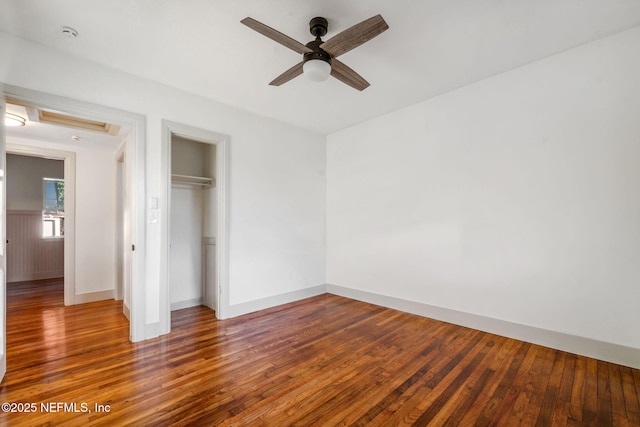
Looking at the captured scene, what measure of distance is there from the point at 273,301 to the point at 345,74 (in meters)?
3.18

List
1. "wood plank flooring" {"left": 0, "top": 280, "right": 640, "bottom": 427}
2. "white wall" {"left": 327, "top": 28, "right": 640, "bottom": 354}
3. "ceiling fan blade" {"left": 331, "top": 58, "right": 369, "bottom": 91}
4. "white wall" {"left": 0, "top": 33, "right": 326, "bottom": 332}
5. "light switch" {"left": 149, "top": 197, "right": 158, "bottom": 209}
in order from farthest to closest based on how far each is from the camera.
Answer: "light switch" {"left": 149, "top": 197, "right": 158, "bottom": 209}, "white wall" {"left": 0, "top": 33, "right": 326, "bottom": 332}, "white wall" {"left": 327, "top": 28, "right": 640, "bottom": 354}, "ceiling fan blade" {"left": 331, "top": 58, "right": 369, "bottom": 91}, "wood plank flooring" {"left": 0, "top": 280, "right": 640, "bottom": 427}

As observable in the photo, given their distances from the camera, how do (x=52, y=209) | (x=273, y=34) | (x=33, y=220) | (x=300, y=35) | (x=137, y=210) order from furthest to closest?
1. (x=52, y=209)
2. (x=33, y=220)
3. (x=137, y=210)
4. (x=300, y=35)
5. (x=273, y=34)

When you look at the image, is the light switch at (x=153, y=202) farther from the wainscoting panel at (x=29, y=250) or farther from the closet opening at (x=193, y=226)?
the wainscoting panel at (x=29, y=250)

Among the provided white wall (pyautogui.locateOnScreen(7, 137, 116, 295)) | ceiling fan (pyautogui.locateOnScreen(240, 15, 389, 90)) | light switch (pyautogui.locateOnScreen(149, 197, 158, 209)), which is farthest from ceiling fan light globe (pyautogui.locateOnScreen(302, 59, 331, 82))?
white wall (pyautogui.locateOnScreen(7, 137, 116, 295))

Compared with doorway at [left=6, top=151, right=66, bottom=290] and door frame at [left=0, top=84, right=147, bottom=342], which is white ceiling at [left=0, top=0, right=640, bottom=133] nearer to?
door frame at [left=0, top=84, right=147, bottom=342]

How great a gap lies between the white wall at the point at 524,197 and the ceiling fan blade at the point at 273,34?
227 centimetres

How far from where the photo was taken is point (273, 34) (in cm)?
193

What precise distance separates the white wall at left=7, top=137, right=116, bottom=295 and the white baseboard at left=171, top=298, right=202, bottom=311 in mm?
1575

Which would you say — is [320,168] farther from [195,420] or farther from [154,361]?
[195,420]

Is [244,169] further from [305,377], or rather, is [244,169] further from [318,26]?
[305,377]

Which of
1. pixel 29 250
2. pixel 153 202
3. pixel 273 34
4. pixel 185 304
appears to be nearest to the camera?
pixel 273 34

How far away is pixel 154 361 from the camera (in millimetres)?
2480

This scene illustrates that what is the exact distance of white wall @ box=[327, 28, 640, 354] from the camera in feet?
7.98

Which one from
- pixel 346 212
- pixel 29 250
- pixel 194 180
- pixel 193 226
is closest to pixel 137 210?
pixel 194 180
